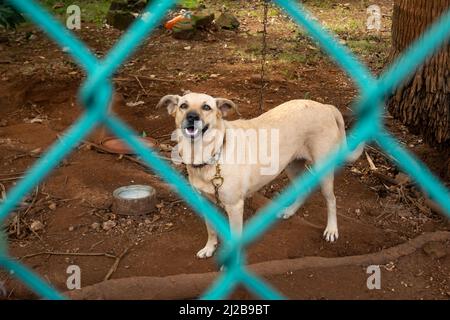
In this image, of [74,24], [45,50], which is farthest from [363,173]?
[74,24]

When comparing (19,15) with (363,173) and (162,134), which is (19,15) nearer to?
(162,134)

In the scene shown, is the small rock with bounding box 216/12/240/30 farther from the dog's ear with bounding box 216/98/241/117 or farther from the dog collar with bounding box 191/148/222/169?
the dog collar with bounding box 191/148/222/169

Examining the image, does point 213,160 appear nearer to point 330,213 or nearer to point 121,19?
point 330,213

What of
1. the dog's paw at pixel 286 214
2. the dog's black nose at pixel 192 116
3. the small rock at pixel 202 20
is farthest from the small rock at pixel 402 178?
the small rock at pixel 202 20

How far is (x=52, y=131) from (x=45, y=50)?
2989 mm

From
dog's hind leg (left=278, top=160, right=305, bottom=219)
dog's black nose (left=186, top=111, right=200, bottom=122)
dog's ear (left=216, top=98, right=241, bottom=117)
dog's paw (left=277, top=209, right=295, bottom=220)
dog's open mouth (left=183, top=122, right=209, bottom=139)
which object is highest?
dog's ear (left=216, top=98, right=241, bottom=117)

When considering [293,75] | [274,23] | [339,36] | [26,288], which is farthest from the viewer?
[274,23]

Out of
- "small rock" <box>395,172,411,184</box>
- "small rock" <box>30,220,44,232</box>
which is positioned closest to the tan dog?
"small rock" <box>395,172,411,184</box>

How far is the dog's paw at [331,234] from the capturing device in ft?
12.7

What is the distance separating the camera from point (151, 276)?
11.1 feet

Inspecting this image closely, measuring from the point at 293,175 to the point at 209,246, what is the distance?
1.05 metres

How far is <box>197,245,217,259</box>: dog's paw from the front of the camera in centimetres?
366

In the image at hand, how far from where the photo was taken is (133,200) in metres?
4.07

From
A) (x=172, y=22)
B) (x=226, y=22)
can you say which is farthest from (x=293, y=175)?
(x=226, y=22)
